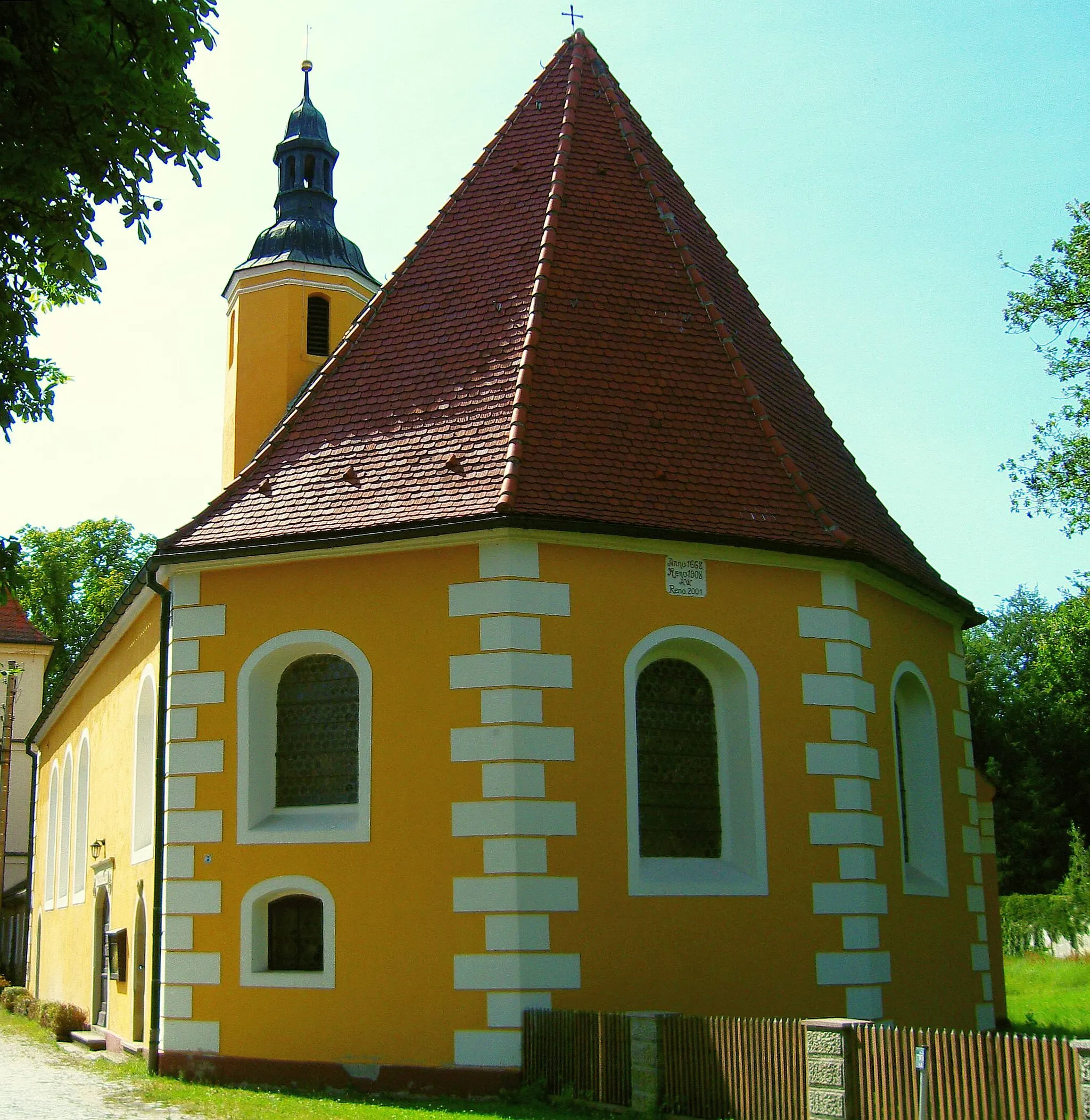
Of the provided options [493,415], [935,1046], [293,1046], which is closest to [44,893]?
[293,1046]

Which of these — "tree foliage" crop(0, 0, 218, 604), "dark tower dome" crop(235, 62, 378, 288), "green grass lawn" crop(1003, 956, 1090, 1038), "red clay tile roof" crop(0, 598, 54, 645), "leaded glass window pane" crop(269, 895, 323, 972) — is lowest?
"green grass lawn" crop(1003, 956, 1090, 1038)

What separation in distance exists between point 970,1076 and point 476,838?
4912 millimetres

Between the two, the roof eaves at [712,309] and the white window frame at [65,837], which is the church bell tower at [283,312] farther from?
the white window frame at [65,837]

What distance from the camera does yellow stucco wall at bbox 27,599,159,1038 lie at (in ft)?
52.5

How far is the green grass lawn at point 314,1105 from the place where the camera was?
10.5m

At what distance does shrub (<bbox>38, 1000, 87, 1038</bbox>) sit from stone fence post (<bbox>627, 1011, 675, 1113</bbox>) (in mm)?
10482

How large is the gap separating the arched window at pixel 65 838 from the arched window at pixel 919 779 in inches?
557

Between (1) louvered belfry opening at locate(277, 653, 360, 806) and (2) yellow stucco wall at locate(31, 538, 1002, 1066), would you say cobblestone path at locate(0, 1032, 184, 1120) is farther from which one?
(1) louvered belfry opening at locate(277, 653, 360, 806)

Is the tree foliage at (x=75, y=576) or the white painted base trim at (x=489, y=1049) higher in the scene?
the tree foliage at (x=75, y=576)

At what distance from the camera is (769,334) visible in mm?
17047

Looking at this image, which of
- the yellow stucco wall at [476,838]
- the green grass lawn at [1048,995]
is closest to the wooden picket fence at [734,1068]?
the yellow stucco wall at [476,838]

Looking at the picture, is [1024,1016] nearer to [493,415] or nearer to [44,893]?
[493,415]

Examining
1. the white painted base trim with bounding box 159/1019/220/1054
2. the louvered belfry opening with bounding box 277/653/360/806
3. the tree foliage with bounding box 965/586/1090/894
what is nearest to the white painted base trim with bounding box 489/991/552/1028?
the louvered belfry opening with bounding box 277/653/360/806

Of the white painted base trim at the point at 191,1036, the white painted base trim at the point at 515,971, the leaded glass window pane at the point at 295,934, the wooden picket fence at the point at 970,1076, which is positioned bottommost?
the white painted base trim at the point at 191,1036
